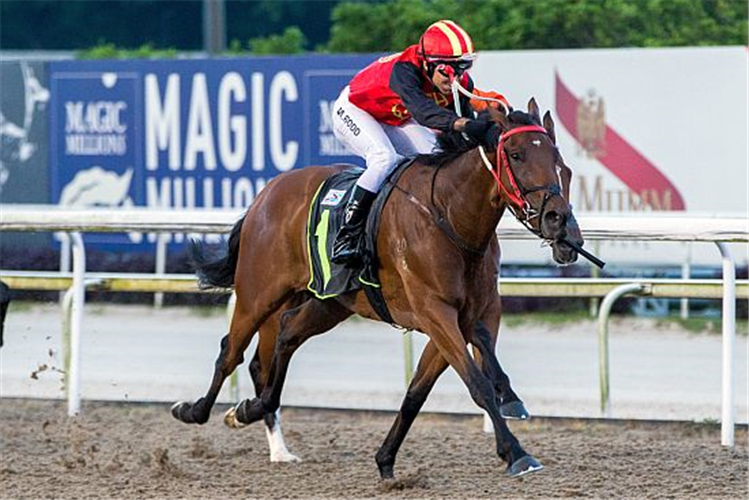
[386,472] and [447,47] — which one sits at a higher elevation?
[447,47]

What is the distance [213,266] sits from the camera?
749 cm

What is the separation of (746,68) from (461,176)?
20.3 feet

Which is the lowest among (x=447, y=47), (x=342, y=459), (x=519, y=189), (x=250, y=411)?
(x=342, y=459)

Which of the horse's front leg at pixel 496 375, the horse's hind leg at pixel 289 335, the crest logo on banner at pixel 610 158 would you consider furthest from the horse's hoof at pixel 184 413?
the crest logo on banner at pixel 610 158

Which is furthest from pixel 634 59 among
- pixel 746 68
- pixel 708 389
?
pixel 708 389

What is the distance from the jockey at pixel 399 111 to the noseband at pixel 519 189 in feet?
0.54

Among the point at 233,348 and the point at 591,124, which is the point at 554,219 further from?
the point at 591,124

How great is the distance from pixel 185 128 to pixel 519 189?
8.12 m

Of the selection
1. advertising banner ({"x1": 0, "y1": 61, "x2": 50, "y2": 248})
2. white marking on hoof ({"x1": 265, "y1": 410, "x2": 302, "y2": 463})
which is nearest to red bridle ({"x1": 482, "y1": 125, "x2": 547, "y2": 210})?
white marking on hoof ({"x1": 265, "y1": 410, "x2": 302, "y2": 463})

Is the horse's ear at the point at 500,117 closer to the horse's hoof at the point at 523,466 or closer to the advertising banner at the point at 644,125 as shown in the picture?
the horse's hoof at the point at 523,466

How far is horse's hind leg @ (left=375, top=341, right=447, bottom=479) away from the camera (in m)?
6.42

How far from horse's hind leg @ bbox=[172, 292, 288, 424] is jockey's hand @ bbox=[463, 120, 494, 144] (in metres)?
1.50

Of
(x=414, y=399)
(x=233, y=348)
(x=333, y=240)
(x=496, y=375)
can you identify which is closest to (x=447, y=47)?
(x=333, y=240)

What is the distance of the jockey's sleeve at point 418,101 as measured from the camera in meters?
6.16
